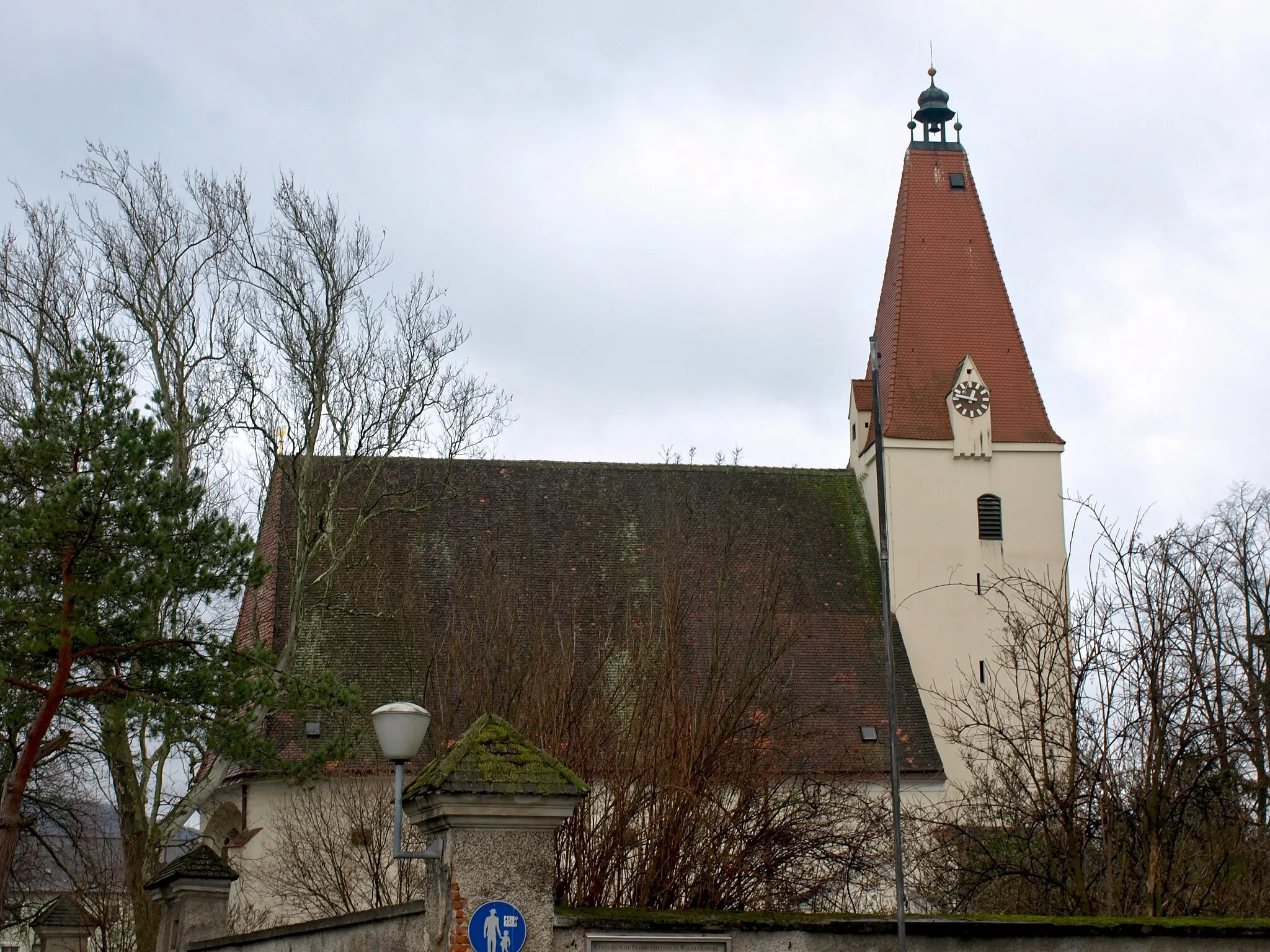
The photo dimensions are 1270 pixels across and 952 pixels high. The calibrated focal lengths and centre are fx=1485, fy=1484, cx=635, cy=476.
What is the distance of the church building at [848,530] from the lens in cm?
2522

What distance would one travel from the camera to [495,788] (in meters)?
7.02

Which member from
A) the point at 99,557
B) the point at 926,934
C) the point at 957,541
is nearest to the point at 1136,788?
the point at 926,934

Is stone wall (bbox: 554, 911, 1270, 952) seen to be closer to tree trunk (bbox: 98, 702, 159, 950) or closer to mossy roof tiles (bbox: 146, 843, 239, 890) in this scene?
mossy roof tiles (bbox: 146, 843, 239, 890)

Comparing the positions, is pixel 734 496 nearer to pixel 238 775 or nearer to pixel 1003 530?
pixel 1003 530

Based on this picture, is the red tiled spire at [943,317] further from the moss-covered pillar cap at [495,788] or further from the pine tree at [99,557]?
the moss-covered pillar cap at [495,788]

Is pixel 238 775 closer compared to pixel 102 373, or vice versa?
pixel 102 373

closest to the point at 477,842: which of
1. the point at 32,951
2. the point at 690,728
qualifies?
the point at 690,728

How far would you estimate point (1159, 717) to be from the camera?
1174 centimetres

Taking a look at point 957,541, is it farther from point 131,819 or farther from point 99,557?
point 99,557

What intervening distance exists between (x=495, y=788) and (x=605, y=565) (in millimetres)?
20220

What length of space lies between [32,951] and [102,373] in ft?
44.0

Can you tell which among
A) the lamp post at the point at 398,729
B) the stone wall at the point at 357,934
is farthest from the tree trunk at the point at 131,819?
the lamp post at the point at 398,729

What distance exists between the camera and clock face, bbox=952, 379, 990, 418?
91.3 feet

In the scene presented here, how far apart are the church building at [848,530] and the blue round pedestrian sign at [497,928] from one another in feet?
54.6
